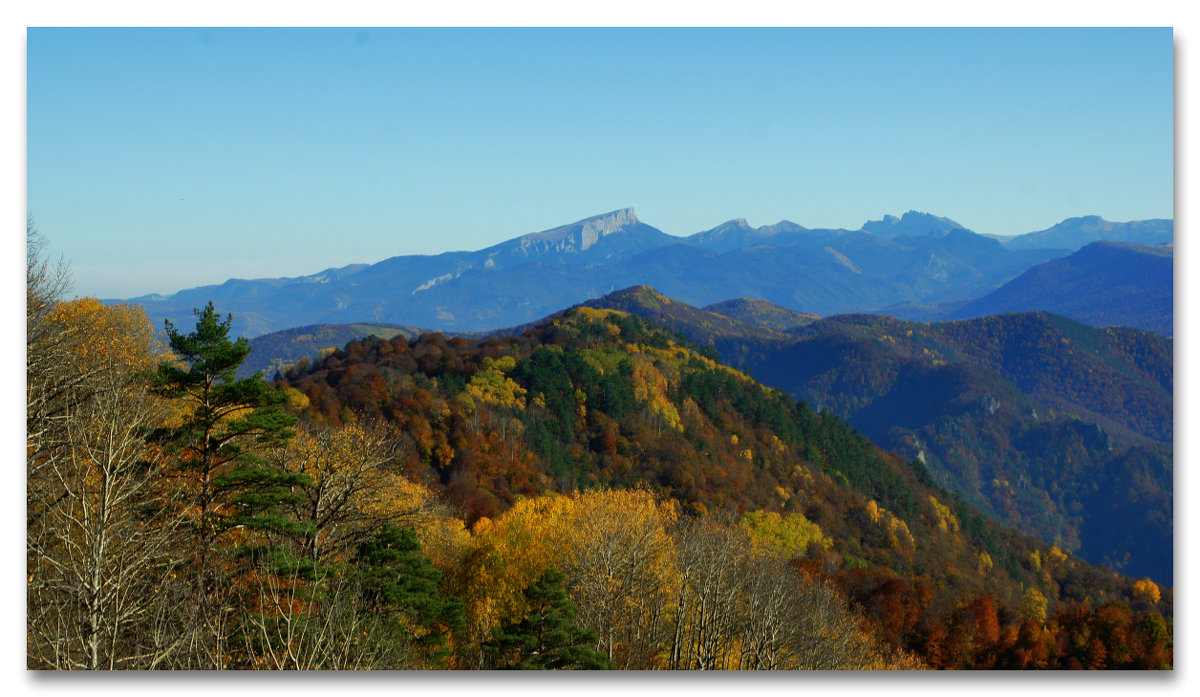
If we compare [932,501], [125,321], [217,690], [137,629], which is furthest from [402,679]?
[932,501]

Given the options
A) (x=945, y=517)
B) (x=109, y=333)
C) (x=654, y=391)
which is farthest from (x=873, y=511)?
(x=109, y=333)

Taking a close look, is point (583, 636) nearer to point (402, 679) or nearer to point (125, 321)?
point (402, 679)

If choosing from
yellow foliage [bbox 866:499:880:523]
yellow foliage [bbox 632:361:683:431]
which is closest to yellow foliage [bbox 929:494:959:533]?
yellow foliage [bbox 866:499:880:523]

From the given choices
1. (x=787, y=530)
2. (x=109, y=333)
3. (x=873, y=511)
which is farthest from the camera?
(x=873, y=511)

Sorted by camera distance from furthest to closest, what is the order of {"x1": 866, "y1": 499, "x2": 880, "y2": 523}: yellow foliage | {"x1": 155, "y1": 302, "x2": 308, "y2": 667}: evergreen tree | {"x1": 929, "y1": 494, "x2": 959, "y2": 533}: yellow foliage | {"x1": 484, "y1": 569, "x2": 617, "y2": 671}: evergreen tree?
{"x1": 929, "y1": 494, "x2": 959, "y2": 533}: yellow foliage, {"x1": 866, "y1": 499, "x2": 880, "y2": 523}: yellow foliage, {"x1": 155, "y1": 302, "x2": 308, "y2": 667}: evergreen tree, {"x1": 484, "y1": 569, "x2": 617, "y2": 671}: evergreen tree

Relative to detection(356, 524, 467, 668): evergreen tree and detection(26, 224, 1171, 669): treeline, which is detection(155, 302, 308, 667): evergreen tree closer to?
detection(26, 224, 1171, 669): treeline

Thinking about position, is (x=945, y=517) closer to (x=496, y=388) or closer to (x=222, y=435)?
(x=496, y=388)

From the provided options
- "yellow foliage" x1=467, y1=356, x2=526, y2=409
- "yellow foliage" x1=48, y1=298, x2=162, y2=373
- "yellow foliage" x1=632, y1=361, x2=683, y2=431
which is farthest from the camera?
"yellow foliage" x1=632, y1=361, x2=683, y2=431

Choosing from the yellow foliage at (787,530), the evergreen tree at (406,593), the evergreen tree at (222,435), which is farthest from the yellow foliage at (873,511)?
the evergreen tree at (222,435)

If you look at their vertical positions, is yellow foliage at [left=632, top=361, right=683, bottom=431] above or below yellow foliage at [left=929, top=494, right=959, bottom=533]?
above

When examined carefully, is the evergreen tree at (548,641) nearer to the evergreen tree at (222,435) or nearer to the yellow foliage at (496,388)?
the evergreen tree at (222,435)
